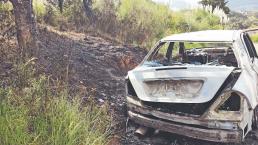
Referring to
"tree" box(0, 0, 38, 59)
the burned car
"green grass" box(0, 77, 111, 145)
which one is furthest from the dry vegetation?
the burned car

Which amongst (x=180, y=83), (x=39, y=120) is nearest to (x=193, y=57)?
(x=180, y=83)

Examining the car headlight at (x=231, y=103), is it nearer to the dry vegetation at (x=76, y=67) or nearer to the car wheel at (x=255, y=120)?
the car wheel at (x=255, y=120)

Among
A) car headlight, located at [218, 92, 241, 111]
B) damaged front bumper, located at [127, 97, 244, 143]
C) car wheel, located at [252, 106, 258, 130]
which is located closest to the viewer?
damaged front bumper, located at [127, 97, 244, 143]

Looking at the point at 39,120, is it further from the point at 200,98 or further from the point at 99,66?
the point at 99,66

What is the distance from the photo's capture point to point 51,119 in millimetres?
5695

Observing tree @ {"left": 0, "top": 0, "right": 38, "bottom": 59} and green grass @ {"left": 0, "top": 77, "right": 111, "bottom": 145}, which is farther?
tree @ {"left": 0, "top": 0, "right": 38, "bottom": 59}

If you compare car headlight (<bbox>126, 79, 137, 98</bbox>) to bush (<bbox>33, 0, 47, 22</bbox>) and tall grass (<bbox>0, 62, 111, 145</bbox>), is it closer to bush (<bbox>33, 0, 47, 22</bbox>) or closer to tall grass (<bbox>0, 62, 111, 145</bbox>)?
tall grass (<bbox>0, 62, 111, 145</bbox>)

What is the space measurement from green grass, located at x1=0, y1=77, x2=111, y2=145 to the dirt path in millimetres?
849

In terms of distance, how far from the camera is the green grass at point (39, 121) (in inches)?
209

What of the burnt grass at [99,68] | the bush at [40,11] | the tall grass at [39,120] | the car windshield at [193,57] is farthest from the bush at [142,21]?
the tall grass at [39,120]

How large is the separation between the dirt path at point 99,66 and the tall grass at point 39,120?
2.78 ft

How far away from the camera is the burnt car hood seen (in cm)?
646

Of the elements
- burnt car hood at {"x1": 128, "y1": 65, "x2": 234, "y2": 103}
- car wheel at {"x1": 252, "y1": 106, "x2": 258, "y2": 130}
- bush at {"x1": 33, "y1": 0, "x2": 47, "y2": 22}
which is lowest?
car wheel at {"x1": 252, "y1": 106, "x2": 258, "y2": 130}

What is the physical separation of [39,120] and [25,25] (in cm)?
269
